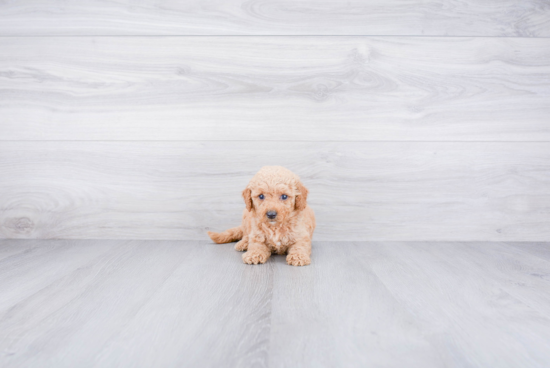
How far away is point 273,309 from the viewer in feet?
2.66

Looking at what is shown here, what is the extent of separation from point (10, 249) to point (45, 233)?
0.17 m

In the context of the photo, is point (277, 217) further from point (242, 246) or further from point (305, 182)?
point (305, 182)

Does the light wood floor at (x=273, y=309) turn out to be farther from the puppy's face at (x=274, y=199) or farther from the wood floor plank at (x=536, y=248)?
the puppy's face at (x=274, y=199)

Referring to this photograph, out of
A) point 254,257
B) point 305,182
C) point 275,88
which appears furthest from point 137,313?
point 275,88

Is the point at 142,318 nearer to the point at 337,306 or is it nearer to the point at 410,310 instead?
the point at 337,306

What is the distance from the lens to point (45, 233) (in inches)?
58.4

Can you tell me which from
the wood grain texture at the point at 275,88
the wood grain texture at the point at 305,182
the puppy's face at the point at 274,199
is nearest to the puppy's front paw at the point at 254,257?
the puppy's face at the point at 274,199

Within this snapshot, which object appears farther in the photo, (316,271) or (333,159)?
(333,159)

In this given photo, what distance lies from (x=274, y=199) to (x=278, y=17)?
0.75 m

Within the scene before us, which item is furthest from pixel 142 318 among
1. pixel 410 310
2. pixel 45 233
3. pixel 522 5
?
pixel 522 5

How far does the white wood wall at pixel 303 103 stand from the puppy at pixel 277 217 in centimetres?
27

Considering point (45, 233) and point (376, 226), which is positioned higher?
point (376, 226)

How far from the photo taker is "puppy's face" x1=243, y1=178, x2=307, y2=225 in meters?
1.11

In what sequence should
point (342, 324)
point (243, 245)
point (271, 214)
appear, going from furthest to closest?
point (243, 245) < point (271, 214) < point (342, 324)
